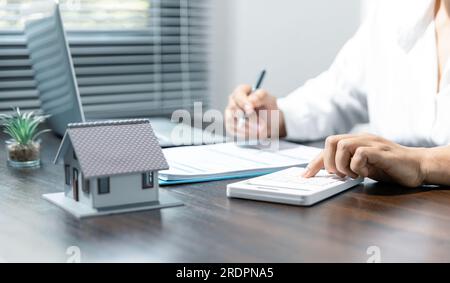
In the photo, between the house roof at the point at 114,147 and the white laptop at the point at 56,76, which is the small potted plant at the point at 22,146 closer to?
the white laptop at the point at 56,76

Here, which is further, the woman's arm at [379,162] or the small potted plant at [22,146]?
the small potted plant at [22,146]

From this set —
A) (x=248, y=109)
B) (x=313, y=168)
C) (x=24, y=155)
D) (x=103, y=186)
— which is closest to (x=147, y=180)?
(x=103, y=186)

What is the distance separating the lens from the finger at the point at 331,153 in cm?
116

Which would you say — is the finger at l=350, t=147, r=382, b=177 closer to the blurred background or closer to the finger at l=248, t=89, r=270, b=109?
the finger at l=248, t=89, r=270, b=109

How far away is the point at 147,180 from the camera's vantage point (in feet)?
3.38

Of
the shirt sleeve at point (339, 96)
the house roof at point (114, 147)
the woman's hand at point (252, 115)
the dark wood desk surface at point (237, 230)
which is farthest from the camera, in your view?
the shirt sleeve at point (339, 96)

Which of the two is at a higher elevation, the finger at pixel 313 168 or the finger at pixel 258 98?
the finger at pixel 258 98

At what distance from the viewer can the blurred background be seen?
2.63 meters

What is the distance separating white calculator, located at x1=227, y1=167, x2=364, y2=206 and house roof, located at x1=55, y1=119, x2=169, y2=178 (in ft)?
0.47

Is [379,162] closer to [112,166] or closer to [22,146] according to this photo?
[112,166]

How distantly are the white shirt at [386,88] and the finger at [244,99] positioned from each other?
10 centimetres

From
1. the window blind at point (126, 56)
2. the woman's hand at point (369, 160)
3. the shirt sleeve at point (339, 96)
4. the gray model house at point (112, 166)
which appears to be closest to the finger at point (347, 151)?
the woman's hand at point (369, 160)

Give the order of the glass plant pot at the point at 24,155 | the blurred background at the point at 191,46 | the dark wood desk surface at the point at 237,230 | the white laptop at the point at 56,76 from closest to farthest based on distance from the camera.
Answer: the dark wood desk surface at the point at 237,230, the glass plant pot at the point at 24,155, the white laptop at the point at 56,76, the blurred background at the point at 191,46
